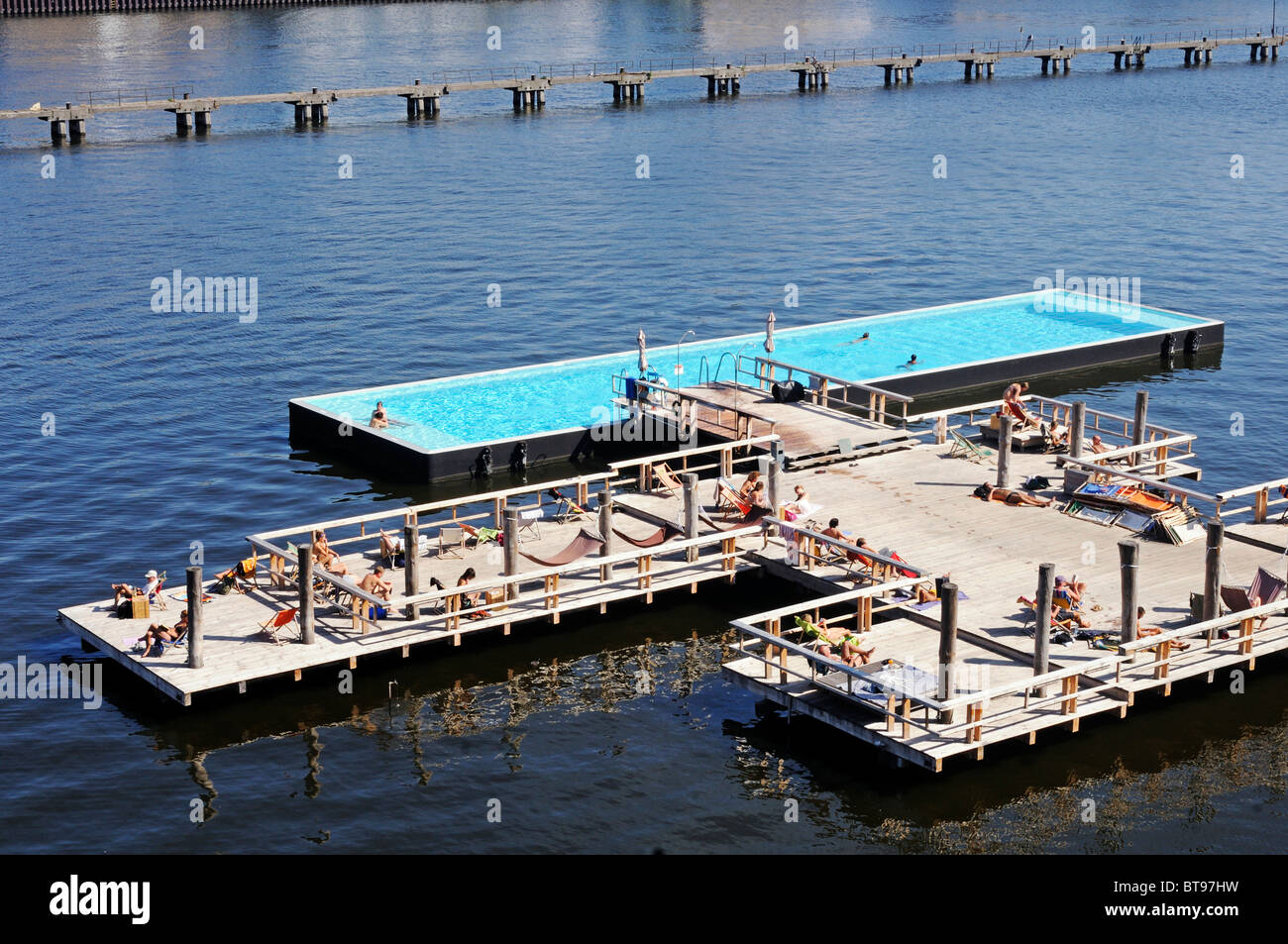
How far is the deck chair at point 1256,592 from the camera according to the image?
29844 mm

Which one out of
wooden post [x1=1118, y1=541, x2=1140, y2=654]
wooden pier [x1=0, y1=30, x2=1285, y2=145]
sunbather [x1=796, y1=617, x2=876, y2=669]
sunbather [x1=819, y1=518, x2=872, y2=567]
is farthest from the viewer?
wooden pier [x1=0, y1=30, x2=1285, y2=145]

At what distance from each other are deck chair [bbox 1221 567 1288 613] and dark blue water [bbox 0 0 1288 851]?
184 centimetres

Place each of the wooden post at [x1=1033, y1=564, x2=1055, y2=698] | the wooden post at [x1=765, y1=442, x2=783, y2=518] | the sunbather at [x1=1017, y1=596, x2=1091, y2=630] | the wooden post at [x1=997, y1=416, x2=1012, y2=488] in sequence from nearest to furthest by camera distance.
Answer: the wooden post at [x1=1033, y1=564, x2=1055, y2=698] < the sunbather at [x1=1017, y1=596, x2=1091, y2=630] < the wooden post at [x1=765, y1=442, x2=783, y2=518] < the wooden post at [x1=997, y1=416, x2=1012, y2=488]

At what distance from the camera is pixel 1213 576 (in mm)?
29078

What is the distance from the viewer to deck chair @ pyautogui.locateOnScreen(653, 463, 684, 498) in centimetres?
3794

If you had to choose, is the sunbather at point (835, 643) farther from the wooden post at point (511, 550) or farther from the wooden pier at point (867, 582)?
the wooden post at point (511, 550)

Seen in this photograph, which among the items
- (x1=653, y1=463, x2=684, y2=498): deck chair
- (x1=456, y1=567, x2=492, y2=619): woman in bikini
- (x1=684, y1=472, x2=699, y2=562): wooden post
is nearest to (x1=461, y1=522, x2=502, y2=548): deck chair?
(x1=456, y1=567, x2=492, y2=619): woman in bikini

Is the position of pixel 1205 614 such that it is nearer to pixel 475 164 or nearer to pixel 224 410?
pixel 224 410

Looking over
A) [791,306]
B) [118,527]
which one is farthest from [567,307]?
[118,527]

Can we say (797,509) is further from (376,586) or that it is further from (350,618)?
(350,618)

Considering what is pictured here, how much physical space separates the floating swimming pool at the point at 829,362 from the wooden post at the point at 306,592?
12.2m

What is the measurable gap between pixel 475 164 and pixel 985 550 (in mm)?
66036

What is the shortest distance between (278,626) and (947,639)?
41.3 feet

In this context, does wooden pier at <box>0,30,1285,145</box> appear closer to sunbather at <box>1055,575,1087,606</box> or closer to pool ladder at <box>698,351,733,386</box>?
pool ladder at <box>698,351,733,386</box>
